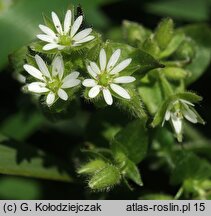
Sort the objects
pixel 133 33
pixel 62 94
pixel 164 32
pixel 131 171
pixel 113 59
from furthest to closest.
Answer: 1. pixel 133 33
2. pixel 164 32
3. pixel 131 171
4. pixel 113 59
5. pixel 62 94

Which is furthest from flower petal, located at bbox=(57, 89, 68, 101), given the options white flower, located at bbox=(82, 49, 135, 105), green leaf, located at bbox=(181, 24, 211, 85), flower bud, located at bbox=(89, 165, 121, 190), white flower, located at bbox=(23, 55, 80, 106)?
green leaf, located at bbox=(181, 24, 211, 85)

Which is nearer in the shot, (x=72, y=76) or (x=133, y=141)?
(x=72, y=76)

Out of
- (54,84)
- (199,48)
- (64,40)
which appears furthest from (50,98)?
(199,48)

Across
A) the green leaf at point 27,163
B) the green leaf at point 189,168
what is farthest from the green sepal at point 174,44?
the green leaf at point 27,163

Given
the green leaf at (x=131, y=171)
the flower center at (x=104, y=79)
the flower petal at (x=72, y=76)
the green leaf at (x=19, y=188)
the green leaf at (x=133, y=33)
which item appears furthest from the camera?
the green leaf at (x=19, y=188)

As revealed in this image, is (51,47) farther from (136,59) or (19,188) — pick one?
(19,188)

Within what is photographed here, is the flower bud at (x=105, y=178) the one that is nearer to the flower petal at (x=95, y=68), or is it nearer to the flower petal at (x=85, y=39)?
the flower petal at (x=95, y=68)

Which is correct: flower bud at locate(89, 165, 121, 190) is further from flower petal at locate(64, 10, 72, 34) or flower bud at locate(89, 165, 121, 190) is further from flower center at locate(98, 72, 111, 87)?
flower petal at locate(64, 10, 72, 34)
